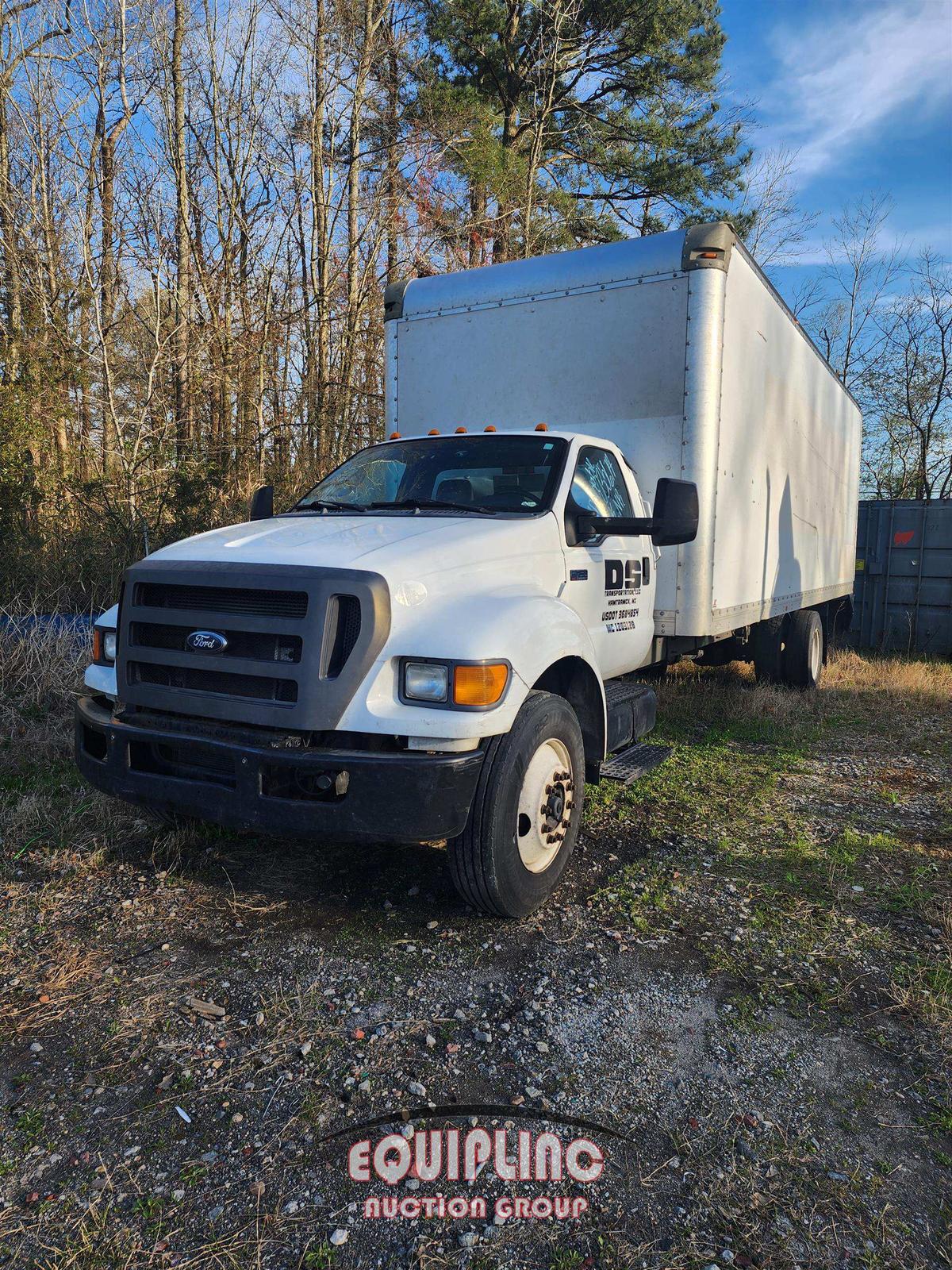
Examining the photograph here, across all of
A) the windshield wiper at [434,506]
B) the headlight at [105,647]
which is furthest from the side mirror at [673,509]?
the headlight at [105,647]

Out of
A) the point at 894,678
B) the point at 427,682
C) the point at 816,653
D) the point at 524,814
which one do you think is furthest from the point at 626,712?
the point at 894,678

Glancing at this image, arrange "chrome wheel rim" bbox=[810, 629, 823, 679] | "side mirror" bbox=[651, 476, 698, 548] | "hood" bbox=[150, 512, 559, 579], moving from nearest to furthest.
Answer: "hood" bbox=[150, 512, 559, 579]
"side mirror" bbox=[651, 476, 698, 548]
"chrome wheel rim" bbox=[810, 629, 823, 679]

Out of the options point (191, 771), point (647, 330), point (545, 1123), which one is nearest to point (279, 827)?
point (191, 771)

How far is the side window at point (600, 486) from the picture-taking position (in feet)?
14.2

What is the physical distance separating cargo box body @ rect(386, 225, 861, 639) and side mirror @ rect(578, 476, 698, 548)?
116cm

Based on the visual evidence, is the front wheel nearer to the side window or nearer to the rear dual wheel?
the side window

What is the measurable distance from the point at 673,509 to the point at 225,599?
7.30 feet

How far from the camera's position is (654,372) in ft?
17.3

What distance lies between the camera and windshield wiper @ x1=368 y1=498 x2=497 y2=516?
3.87 meters

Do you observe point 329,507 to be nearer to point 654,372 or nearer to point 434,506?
point 434,506

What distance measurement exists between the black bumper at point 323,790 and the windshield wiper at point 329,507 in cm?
153

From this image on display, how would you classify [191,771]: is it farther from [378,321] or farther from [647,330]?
[378,321]

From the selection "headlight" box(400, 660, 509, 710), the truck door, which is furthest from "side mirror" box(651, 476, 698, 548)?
"headlight" box(400, 660, 509, 710)

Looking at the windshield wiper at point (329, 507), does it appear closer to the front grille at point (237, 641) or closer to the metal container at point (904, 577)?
the front grille at point (237, 641)
